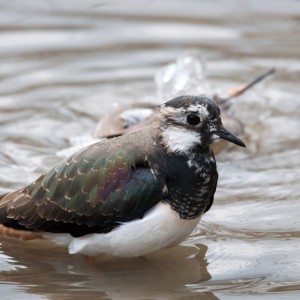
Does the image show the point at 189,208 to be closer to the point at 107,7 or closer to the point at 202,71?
the point at 202,71

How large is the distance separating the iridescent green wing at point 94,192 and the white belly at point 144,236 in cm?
5

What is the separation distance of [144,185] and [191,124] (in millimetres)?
475

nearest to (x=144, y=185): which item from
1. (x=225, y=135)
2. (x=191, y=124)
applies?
(x=191, y=124)

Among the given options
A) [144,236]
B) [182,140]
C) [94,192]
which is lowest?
[144,236]

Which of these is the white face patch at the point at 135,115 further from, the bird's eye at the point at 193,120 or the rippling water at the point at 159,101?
the bird's eye at the point at 193,120

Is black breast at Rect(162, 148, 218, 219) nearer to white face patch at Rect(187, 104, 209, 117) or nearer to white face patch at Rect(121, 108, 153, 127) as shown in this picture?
white face patch at Rect(187, 104, 209, 117)

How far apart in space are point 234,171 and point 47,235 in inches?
90.1

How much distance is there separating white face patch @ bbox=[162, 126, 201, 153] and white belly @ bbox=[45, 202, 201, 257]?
36cm

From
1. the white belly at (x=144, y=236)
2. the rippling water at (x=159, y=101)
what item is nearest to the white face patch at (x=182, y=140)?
the white belly at (x=144, y=236)

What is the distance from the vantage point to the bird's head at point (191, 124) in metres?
6.38

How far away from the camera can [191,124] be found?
21.0 feet

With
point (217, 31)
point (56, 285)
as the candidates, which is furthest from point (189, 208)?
point (217, 31)

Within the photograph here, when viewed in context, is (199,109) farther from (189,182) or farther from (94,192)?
(94,192)

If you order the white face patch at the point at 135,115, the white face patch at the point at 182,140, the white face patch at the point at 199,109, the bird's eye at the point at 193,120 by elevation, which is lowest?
the white face patch at the point at 135,115
